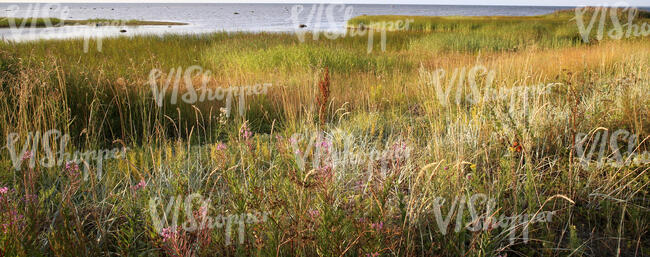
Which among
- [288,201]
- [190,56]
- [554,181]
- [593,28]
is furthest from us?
[593,28]

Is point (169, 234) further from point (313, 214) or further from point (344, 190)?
point (344, 190)

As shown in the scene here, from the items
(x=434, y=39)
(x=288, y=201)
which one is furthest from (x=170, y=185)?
(x=434, y=39)

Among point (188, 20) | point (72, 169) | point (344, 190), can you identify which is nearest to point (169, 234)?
point (72, 169)

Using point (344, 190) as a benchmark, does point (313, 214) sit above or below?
above

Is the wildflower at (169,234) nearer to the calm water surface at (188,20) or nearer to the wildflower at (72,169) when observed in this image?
the wildflower at (72,169)

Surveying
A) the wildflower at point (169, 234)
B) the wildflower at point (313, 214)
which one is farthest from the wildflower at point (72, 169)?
the wildflower at point (313, 214)

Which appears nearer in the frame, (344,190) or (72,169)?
(72,169)

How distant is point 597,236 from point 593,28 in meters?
16.2

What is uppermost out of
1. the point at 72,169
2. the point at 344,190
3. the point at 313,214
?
the point at 72,169

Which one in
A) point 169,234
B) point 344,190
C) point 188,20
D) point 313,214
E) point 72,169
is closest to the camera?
point 169,234

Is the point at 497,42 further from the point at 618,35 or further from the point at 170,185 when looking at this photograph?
the point at 170,185

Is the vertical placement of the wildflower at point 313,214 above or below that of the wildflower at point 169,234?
below

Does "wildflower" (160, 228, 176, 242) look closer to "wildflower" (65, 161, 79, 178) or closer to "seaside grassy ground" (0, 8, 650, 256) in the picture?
"seaside grassy ground" (0, 8, 650, 256)

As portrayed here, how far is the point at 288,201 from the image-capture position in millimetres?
2107
